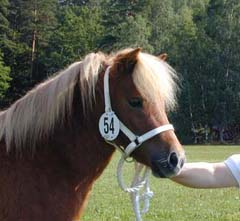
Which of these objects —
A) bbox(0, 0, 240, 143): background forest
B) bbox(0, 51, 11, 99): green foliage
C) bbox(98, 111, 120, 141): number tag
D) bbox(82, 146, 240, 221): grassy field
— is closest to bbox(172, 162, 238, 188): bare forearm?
bbox(98, 111, 120, 141): number tag

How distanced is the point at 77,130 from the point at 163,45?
57.6 m

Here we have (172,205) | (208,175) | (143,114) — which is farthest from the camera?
(172,205)

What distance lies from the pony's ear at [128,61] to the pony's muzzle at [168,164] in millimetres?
717

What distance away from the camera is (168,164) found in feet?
13.5

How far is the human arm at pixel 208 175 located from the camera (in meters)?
4.79

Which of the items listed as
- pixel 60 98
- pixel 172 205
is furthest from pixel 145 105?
pixel 172 205

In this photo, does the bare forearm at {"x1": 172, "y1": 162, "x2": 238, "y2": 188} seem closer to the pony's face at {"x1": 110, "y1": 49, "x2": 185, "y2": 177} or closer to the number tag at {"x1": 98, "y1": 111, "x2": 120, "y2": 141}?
the pony's face at {"x1": 110, "y1": 49, "x2": 185, "y2": 177}

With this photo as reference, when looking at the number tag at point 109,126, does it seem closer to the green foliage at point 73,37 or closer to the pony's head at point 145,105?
the pony's head at point 145,105

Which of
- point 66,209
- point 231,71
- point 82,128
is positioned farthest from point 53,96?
point 231,71

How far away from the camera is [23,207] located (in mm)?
4066

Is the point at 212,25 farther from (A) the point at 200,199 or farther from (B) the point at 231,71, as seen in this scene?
(A) the point at 200,199

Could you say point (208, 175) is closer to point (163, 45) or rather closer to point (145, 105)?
point (145, 105)

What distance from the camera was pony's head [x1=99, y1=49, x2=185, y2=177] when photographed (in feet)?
13.7

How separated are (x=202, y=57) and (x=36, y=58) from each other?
1750 centimetres
